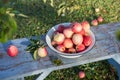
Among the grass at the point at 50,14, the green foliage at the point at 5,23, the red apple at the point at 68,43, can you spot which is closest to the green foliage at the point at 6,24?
the green foliage at the point at 5,23

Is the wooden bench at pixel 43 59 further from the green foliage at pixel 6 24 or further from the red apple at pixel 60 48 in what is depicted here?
the green foliage at pixel 6 24

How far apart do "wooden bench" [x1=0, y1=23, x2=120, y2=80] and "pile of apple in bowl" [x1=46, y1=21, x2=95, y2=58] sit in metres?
0.11

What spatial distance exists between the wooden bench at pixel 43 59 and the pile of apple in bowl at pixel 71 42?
106mm

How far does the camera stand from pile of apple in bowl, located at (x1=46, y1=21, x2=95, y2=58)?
2.37m

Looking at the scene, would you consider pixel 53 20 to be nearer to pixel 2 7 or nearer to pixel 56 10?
pixel 56 10

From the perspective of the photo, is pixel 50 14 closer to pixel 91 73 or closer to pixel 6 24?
pixel 91 73

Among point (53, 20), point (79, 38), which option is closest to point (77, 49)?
point (79, 38)

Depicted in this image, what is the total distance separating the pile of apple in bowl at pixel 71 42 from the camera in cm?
237

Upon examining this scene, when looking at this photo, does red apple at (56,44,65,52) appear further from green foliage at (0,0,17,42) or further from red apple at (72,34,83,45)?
green foliage at (0,0,17,42)

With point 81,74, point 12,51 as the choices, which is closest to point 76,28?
point 12,51

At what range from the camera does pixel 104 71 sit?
3.43 metres

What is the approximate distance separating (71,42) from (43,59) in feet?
1.02

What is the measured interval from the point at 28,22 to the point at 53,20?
41cm

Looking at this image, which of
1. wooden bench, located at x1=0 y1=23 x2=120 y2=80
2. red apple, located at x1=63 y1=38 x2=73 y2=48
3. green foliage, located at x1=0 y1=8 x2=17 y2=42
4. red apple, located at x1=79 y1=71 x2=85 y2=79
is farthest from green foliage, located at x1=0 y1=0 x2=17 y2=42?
red apple, located at x1=79 y1=71 x2=85 y2=79
